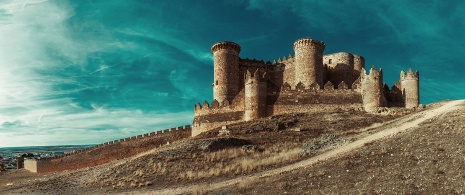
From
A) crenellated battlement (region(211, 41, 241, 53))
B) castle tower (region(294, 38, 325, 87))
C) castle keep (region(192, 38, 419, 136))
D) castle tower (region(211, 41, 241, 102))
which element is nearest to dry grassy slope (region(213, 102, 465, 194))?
castle keep (region(192, 38, 419, 136))

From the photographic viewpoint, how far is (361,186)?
905 centimetres

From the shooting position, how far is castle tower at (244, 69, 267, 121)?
28.8 metres

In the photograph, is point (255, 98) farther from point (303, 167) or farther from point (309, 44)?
point (303, 167)

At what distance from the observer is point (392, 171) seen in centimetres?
972

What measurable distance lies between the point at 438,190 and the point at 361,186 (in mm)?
1886

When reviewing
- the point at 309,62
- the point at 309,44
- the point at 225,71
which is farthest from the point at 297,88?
the point at 225,71

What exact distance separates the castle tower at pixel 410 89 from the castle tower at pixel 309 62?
325 inches

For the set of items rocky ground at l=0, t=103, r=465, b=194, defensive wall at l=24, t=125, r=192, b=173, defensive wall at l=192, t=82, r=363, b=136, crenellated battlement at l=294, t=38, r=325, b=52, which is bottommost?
defensive wall at l=24, t=125, r=192, b=173

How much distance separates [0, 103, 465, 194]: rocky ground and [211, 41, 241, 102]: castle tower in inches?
414

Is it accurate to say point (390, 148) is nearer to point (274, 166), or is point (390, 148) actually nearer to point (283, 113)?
point (274, 166)

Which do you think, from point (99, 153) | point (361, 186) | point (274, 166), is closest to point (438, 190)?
point (361, 186)

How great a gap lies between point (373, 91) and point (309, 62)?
338 inches

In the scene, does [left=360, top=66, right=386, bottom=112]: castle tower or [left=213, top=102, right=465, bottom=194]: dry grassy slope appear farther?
[left=360, top=66, right=386, bottom=112]: castle tower

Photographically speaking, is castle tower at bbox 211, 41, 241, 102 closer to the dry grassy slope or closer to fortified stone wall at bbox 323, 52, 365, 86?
fortified stone wall at bbox 323, 52, 365, 86
